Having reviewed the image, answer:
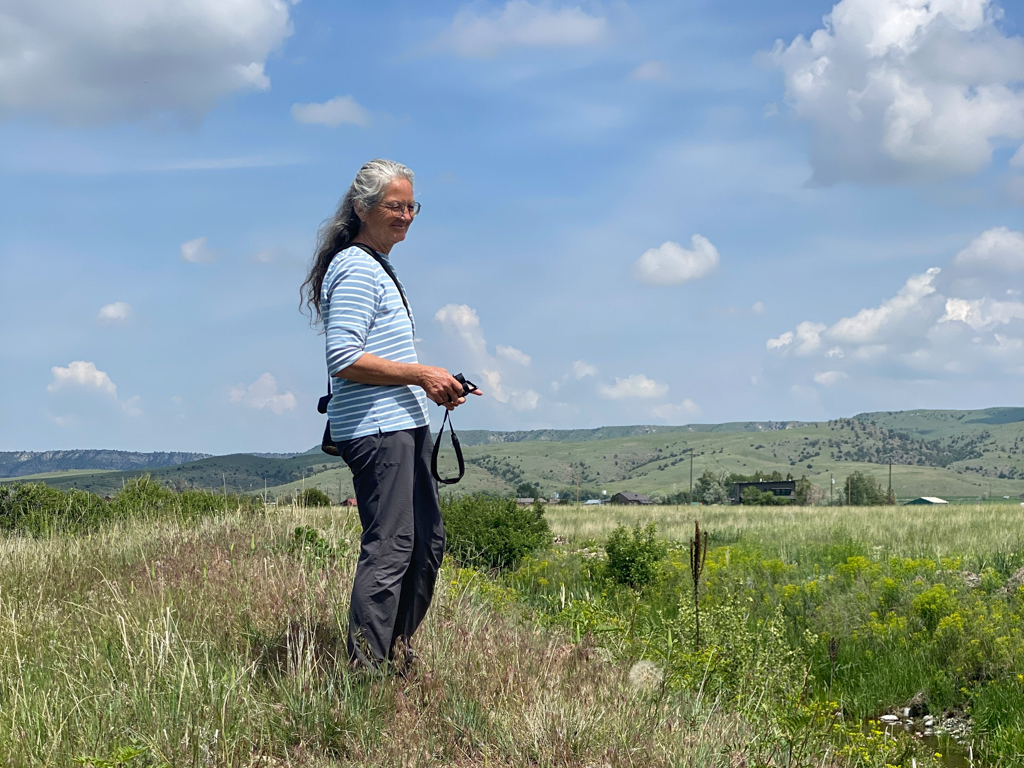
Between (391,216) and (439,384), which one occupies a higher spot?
(391,216)

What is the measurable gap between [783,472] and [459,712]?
171 metres

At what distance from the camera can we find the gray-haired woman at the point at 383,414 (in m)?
3.41

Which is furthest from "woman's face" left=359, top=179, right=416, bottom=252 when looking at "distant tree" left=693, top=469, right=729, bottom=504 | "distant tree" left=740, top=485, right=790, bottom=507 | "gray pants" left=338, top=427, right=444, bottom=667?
"distant tree" left=693, top=469, right=729, bottom=504

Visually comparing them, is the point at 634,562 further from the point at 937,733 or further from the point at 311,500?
the point at 311,500

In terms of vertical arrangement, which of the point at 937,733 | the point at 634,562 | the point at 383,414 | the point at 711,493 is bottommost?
the point at 711,493

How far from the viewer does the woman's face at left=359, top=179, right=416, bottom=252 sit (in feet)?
12.0

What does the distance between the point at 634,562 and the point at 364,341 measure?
7.05 metres

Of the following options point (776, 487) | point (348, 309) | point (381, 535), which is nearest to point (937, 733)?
point (381, 535)

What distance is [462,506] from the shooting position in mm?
11977

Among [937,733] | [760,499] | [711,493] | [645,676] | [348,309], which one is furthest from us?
[711,493]

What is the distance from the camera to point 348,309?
3.53 meters

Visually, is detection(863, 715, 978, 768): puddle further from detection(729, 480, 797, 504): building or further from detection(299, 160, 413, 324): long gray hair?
detection(729, 480, 797, 504): building

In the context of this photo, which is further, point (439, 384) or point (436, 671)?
point (436, 671)

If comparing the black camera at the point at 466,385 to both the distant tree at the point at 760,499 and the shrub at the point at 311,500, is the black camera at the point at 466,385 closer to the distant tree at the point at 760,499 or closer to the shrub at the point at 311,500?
the shrub at the point at 311,500
